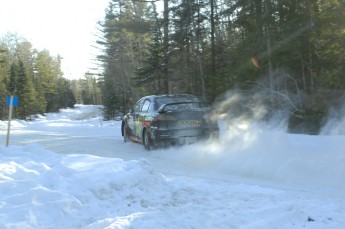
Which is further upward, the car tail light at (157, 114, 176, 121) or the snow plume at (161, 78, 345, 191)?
the car tail light at (157, 114, 176, 121)

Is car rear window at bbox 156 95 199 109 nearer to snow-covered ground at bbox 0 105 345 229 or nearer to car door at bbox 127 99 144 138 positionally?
car door at bbox 127 99 144 138

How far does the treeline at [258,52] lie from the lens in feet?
56.1

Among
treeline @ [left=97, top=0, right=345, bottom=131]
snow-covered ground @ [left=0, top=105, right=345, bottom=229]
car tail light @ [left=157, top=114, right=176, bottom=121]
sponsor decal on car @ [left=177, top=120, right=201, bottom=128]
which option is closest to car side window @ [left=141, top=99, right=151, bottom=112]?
car tail light @ [left=157, top=114, right=176, bottom=121]

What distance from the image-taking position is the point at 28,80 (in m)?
56.6

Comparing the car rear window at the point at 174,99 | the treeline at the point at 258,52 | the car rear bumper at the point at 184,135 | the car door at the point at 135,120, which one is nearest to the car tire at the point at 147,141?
the car rear bumper at the point at 184,135

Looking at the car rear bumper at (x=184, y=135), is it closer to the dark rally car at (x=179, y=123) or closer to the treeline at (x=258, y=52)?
the dark rally car at (x=179, y=123)

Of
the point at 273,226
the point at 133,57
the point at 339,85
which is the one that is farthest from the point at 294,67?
the point at 133,57

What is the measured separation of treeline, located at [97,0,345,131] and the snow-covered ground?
832 cm

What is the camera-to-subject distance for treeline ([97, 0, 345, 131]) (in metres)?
17.1

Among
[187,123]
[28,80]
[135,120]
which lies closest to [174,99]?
[187,123]

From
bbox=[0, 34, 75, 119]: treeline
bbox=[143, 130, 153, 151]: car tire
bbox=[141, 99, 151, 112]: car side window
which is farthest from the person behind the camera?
bbox=[0, 34, 75, 119]: treeline

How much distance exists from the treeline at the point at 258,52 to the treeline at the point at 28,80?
683 inches

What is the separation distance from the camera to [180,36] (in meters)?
26.6

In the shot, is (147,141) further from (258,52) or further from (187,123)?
(258,52)
